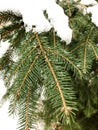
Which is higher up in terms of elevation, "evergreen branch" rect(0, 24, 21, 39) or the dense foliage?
"evergreen branch" rect(0, 24, 21, 39)

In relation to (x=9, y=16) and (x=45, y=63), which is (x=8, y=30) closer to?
(x=9, y=16)

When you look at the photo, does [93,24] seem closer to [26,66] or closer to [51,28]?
[51,28]

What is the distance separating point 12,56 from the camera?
55.1 inches

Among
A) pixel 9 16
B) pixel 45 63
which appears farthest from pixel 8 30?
pixel 45 63

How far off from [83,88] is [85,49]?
3.05ft

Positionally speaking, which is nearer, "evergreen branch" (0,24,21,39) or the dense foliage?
the dense foliage

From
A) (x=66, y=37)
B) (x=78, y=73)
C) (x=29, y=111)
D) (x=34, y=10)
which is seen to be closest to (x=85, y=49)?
(x=66, y=37)

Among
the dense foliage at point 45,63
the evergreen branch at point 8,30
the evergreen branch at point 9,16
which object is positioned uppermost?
the evergreen branch at point 9,16

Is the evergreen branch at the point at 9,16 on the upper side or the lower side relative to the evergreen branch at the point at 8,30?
upper

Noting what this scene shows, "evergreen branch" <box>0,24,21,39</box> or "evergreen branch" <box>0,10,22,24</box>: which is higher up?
"evergreen branch" <box>0,10,22,24</box>

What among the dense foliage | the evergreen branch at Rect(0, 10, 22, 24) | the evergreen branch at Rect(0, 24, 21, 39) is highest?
the evergreen branch at Rect(0, 10, 22, 24)

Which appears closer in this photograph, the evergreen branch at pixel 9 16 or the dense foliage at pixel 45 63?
the dense foliage at pixel 45 63

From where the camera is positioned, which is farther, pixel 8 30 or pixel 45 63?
pixel 8 30

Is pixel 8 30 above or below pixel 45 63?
above
